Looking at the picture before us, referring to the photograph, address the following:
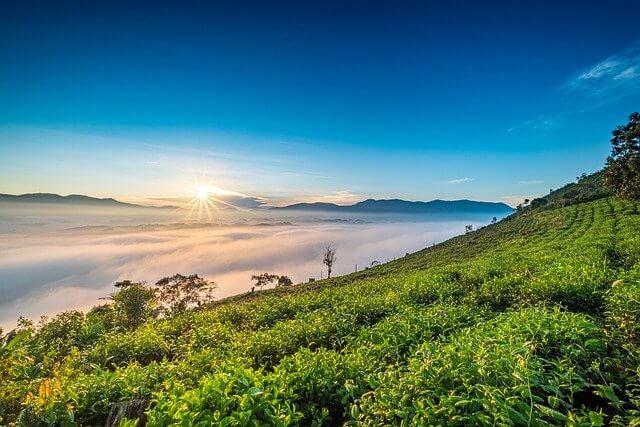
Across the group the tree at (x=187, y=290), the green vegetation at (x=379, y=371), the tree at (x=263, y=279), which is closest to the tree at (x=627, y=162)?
the green vegetation at (x=379, y=371)

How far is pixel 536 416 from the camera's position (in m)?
2.99

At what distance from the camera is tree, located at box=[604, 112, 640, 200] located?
33125 mm

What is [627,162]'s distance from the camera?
3397 centimetres

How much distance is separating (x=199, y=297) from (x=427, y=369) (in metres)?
61.8

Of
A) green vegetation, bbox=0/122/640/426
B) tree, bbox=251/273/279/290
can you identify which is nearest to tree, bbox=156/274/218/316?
tree, bbox=251/273/279/290

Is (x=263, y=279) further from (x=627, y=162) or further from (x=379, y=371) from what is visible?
(x=379, y=371)

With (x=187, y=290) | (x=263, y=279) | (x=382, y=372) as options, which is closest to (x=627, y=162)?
(x=382, y=372)

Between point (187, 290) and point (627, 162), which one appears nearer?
point (627, 162)

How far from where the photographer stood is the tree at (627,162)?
33125 mm

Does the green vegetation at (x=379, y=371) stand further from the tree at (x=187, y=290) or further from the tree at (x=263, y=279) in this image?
the tree at (x=263, y=279)

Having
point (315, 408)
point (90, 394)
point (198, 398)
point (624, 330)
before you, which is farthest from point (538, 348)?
point (90, 394)

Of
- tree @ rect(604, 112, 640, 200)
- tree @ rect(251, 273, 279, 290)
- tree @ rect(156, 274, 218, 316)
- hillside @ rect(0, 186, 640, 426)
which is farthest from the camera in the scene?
tree @ rect(251, 273, 279, 290)

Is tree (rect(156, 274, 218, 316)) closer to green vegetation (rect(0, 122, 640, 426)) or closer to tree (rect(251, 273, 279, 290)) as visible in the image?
tree (rect(251, 273, 279, 290))

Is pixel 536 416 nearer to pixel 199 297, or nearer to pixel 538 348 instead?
pixel 538 348
